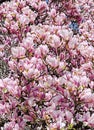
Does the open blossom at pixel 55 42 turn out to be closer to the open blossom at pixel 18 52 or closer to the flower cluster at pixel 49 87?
the flower cluster at pixel 49 87

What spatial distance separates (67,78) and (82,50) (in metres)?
0.90

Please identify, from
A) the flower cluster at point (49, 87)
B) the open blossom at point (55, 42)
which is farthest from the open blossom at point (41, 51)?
the open blossom at point (55, 42)

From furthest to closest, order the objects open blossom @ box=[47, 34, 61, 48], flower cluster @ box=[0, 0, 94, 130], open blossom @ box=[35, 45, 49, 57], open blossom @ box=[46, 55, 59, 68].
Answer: open blossom @ box=[47, 34, 61, 48], open blossom @ box=[35, 45, 49, 57], open blossom @ box=[46, 55, 59, 68], flower cluster @ box=[0, 0, 94, 130]

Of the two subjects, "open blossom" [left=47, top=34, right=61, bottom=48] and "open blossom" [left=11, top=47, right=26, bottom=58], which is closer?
"open blossom" [left=11, top=47, right=26, bottom=58]

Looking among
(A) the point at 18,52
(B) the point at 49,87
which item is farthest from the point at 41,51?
(B) the point at 49,87

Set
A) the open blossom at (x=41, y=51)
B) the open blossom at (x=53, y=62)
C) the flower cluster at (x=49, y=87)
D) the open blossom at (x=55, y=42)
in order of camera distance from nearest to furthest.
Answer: the flower cluster at (x=49, y=87) → the open blossom at (x=53, y=62) → the open blossom at (x=41, y=51) → the open blossom at (x=55, y=42)

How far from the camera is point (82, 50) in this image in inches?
195

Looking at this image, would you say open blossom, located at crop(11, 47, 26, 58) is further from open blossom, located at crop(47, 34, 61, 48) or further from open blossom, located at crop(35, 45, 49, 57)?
open blossom, located at crop(47, 34, 61, 48)

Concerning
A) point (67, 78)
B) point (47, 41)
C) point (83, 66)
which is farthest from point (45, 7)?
point (67, 78)

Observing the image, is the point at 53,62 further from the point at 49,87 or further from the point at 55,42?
the point at 55,42

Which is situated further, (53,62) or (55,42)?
(55,42)

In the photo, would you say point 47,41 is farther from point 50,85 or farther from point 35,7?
point 35,7

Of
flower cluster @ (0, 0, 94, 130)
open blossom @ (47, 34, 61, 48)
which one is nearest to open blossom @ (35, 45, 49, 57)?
flower cluster @ (0, 0, 94, 130)

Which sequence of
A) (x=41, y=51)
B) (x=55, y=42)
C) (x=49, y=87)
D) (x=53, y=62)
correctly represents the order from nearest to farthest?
(x=49, y=87) < (x=53, y=62) < (x=41, y=51) < (x=55, y=42)
